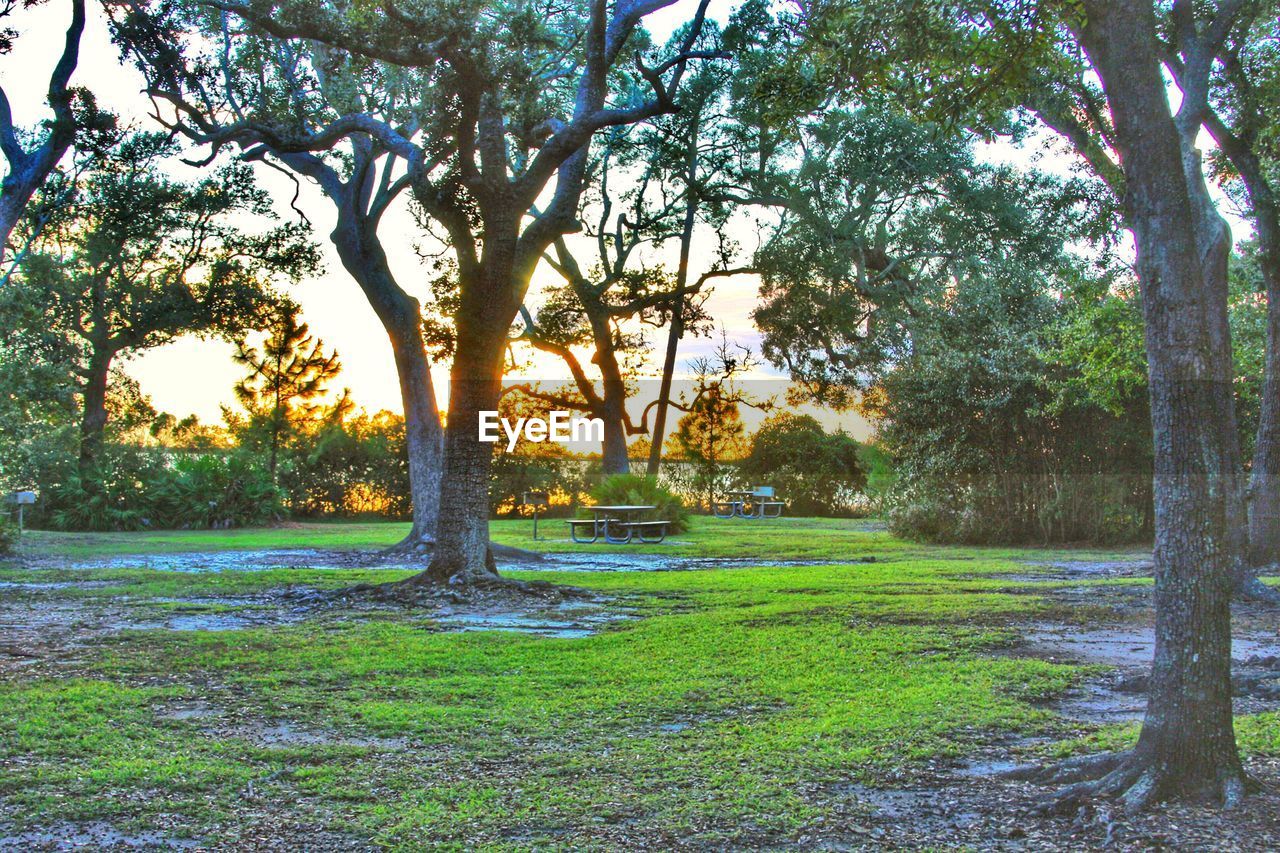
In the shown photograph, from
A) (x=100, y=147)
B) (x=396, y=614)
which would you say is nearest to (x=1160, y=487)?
(x=396, y=614)

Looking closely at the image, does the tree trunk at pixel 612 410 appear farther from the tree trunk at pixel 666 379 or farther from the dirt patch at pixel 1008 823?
the dirt patch at pixel 1008 823

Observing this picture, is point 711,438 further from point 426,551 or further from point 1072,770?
point 1072,770

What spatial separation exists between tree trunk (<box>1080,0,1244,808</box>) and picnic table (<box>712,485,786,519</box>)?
79.3 feet

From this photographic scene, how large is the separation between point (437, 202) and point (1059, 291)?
433 inches

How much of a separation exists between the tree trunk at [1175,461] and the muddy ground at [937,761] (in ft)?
0.68

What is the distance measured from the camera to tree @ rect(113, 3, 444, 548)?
16.0m

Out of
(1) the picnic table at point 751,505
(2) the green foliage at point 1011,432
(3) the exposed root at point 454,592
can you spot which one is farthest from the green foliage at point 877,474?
(3) the exposed root at point 454,592

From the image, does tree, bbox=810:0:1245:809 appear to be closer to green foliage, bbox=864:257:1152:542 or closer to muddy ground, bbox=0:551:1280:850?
muddy ground, bbox=0:551:1280:850

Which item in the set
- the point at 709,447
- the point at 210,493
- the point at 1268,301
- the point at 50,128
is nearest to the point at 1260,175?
the point at 1268,301

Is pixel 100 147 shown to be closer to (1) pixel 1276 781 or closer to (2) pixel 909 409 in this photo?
(2) pixel 909 409

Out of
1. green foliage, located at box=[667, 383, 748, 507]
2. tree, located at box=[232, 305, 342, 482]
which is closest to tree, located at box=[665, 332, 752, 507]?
green foliage, located at box=[667, 383, 748, 507]

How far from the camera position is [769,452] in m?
31.0

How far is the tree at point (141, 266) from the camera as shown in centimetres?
1930

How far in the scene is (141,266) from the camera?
27.1 m
